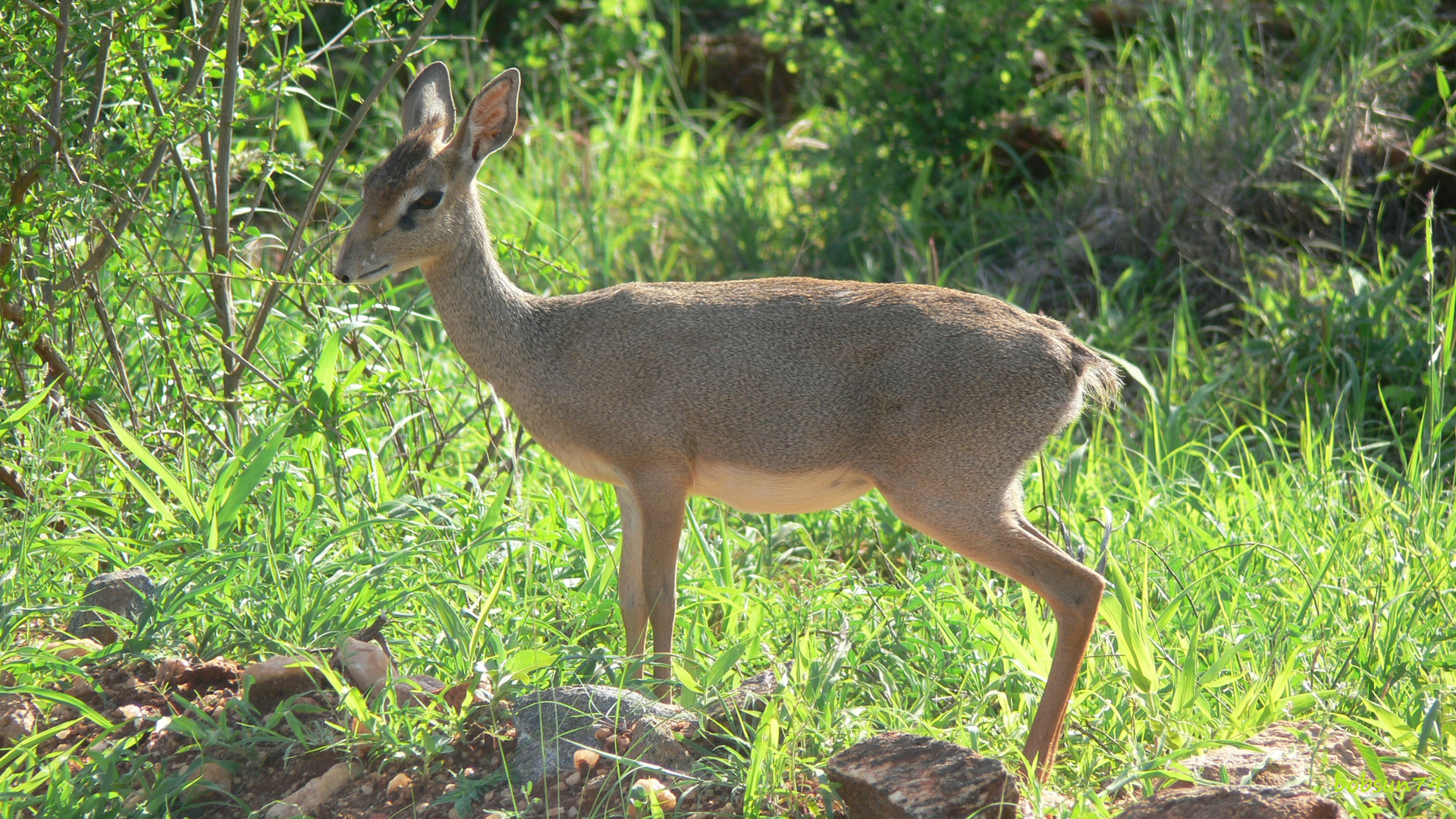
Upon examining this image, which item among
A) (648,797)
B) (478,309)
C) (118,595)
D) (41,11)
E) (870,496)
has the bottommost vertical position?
(870,496)

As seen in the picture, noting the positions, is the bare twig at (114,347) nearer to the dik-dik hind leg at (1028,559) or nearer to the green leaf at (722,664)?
the green leaf at (722,664)

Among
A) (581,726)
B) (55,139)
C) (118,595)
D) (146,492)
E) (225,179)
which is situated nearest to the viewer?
(581,726)

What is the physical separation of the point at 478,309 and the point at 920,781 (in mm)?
1997

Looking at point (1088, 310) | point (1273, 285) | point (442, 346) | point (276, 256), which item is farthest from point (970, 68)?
point (276, 256)

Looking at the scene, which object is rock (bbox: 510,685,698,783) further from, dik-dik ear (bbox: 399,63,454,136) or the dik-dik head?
dik-dik ear (bbox: 399,63,454,136)

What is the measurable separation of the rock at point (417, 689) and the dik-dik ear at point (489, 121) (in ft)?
5.22

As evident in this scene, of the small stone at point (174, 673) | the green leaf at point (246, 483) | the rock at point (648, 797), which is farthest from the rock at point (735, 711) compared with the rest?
the green leaf at point (246, 483)

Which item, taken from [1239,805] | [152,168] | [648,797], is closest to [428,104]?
[152,168]

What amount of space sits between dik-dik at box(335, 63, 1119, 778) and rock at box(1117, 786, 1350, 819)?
596 mm

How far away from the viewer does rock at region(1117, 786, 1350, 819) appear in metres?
2.74

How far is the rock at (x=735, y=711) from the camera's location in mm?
3254

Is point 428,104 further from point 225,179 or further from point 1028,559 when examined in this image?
point 1028,559

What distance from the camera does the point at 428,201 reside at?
3787 millimetres

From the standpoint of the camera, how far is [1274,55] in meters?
7.66
